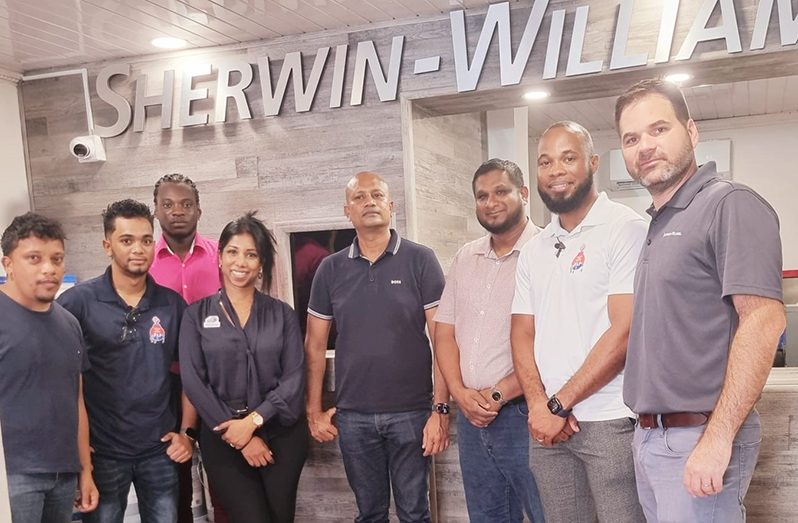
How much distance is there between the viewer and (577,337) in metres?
2.06

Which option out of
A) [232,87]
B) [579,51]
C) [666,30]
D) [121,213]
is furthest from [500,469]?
[232,87]

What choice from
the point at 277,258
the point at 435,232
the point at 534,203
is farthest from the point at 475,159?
the point at 534,203

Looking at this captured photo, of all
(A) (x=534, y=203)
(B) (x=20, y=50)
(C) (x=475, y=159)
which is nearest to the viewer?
(B) (x=20, y=50)

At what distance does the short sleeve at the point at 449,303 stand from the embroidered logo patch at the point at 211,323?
81cm

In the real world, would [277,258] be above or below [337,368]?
above

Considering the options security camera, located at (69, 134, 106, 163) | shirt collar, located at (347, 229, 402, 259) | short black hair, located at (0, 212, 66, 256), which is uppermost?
security camera, located at (69, 134, 106, 163)

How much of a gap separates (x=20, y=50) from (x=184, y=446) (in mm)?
2975

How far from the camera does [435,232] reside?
14.4ft

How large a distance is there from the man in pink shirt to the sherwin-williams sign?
1.21 metres

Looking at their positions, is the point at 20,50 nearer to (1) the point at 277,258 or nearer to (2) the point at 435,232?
(1) the point at 277,258

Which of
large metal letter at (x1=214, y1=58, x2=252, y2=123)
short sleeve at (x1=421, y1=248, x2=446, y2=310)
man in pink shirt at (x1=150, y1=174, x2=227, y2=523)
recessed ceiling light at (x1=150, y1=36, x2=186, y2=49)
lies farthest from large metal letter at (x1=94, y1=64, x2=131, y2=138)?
short sleeve at (x1=421, y1=248, x2=446, y2=310)

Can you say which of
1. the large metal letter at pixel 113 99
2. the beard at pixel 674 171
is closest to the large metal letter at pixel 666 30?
the beard at pixel 674 171

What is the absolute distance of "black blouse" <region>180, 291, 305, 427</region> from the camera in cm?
246

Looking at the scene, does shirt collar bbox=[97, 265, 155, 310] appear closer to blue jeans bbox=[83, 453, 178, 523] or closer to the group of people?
the group of people
